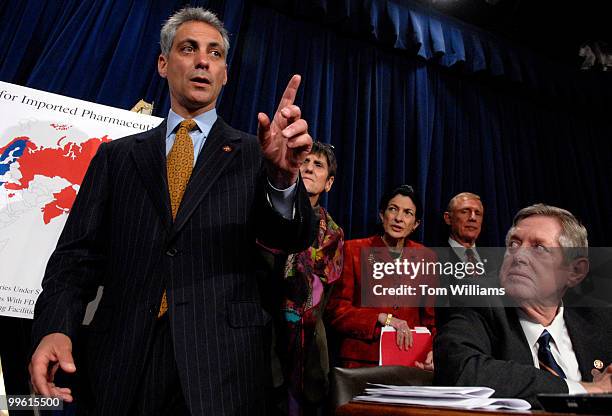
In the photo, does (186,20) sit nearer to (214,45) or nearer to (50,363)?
(214,45)

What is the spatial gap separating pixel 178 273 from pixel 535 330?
87cm

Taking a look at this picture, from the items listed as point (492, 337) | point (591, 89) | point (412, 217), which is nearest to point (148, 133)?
point (492, 337)

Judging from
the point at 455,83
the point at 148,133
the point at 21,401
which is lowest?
the point at 21,401

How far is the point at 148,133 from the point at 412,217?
1566 millimetres

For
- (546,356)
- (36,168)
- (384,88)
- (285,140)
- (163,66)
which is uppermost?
(384,88)

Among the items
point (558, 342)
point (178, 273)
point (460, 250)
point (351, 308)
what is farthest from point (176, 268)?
point (460, 250)

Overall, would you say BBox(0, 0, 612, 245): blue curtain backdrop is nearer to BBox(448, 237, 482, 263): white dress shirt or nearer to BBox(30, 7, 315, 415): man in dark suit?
BBox(448, 237, 482, 263): white dress shirt

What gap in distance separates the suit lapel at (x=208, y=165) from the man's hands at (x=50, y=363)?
0.98 ft

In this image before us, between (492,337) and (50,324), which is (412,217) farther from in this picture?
(50,324)

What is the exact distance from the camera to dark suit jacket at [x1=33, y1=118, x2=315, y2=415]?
3.47ft

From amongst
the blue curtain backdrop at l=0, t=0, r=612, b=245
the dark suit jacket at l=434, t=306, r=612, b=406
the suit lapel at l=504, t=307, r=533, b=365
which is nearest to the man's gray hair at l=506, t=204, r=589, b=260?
the dark suit jacket at l=434, t=306, r=612, b=406

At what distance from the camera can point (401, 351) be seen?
2.12 metres

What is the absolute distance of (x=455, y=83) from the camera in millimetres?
3928

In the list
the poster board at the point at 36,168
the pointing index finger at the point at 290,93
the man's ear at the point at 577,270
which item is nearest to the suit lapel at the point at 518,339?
the man's ear at the point at 577,270
